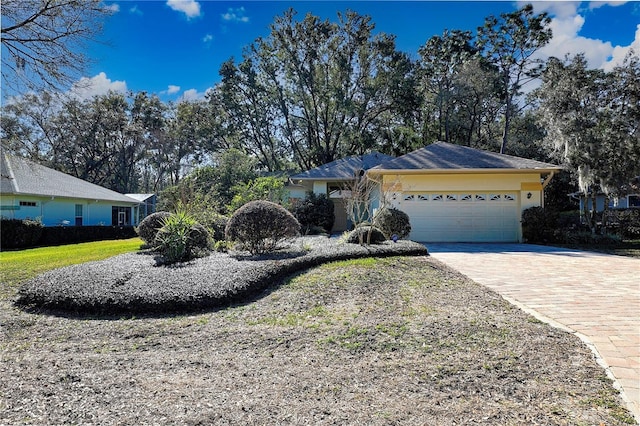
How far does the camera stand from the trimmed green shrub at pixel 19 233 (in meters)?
15.1

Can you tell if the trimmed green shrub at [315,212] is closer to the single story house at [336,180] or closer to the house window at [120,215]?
the single story house at [336,180]

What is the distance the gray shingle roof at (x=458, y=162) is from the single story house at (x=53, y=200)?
1487 cm

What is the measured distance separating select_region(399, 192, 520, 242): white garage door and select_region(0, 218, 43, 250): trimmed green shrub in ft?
53.4

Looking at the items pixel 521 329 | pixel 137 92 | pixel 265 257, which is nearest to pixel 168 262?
pixel 265 257

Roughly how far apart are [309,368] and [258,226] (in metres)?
5.89

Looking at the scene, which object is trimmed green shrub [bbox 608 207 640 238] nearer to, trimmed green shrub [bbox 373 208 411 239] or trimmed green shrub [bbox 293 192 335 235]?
Result: trimmed green shrub [bbox 373 208 411 239]

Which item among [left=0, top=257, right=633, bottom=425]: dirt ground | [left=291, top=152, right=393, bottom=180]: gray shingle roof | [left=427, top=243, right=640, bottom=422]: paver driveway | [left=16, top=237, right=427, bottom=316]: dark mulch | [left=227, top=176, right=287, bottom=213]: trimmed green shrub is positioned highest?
[left=291, top=152, right=393, bottom=180]: gray shingle roof

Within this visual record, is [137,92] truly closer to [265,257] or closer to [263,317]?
[265,257]

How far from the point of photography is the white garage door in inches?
583

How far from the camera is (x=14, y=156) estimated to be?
30.9 ft

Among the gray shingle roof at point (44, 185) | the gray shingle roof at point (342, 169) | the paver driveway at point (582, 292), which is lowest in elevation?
the paver driveway at point (582, 292)

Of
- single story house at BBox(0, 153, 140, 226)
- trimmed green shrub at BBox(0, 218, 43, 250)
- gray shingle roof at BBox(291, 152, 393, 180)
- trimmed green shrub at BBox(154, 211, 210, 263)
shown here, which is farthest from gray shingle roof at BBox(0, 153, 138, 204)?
gray shingle roof at BBox(291, 152, 393, 180)

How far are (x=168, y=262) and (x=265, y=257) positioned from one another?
2.20 m

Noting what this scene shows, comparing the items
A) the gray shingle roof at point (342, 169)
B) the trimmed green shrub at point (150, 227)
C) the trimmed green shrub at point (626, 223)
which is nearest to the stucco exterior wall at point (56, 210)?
the trimmed green shrub at point (150, 227)
